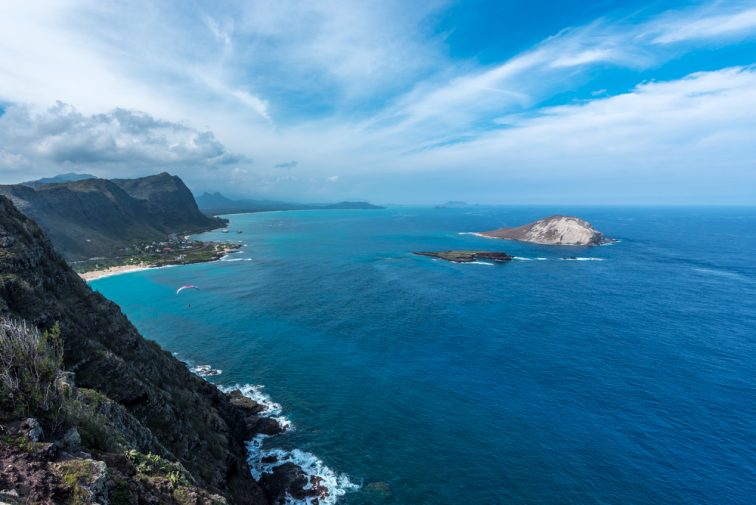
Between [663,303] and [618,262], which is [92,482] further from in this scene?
[618,262]

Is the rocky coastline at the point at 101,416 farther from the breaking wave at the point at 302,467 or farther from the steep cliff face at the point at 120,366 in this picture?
the breaking wave at the point at 302,467

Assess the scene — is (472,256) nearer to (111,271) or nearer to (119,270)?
(119,270)

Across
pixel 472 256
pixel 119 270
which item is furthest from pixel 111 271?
pixel 472 256

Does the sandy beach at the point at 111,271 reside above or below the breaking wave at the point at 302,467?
above

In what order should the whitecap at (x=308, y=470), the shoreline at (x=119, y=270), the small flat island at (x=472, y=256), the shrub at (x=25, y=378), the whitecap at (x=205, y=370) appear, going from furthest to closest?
1. the small flat island at (x=472, y=256)
2. the shoreline at (x=119, y=270)
3. the whitecap at (x=205, y=370)
4. the whitecap at (x=308, y=470)
5. the shrub at (x=25, y=378)

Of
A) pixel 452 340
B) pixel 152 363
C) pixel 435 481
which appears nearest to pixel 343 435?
pixel 435 481

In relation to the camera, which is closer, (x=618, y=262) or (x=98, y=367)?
(x=98, y=367)

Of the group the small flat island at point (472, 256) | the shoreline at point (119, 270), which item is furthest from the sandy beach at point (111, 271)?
the small flat island at point (472, 256)
